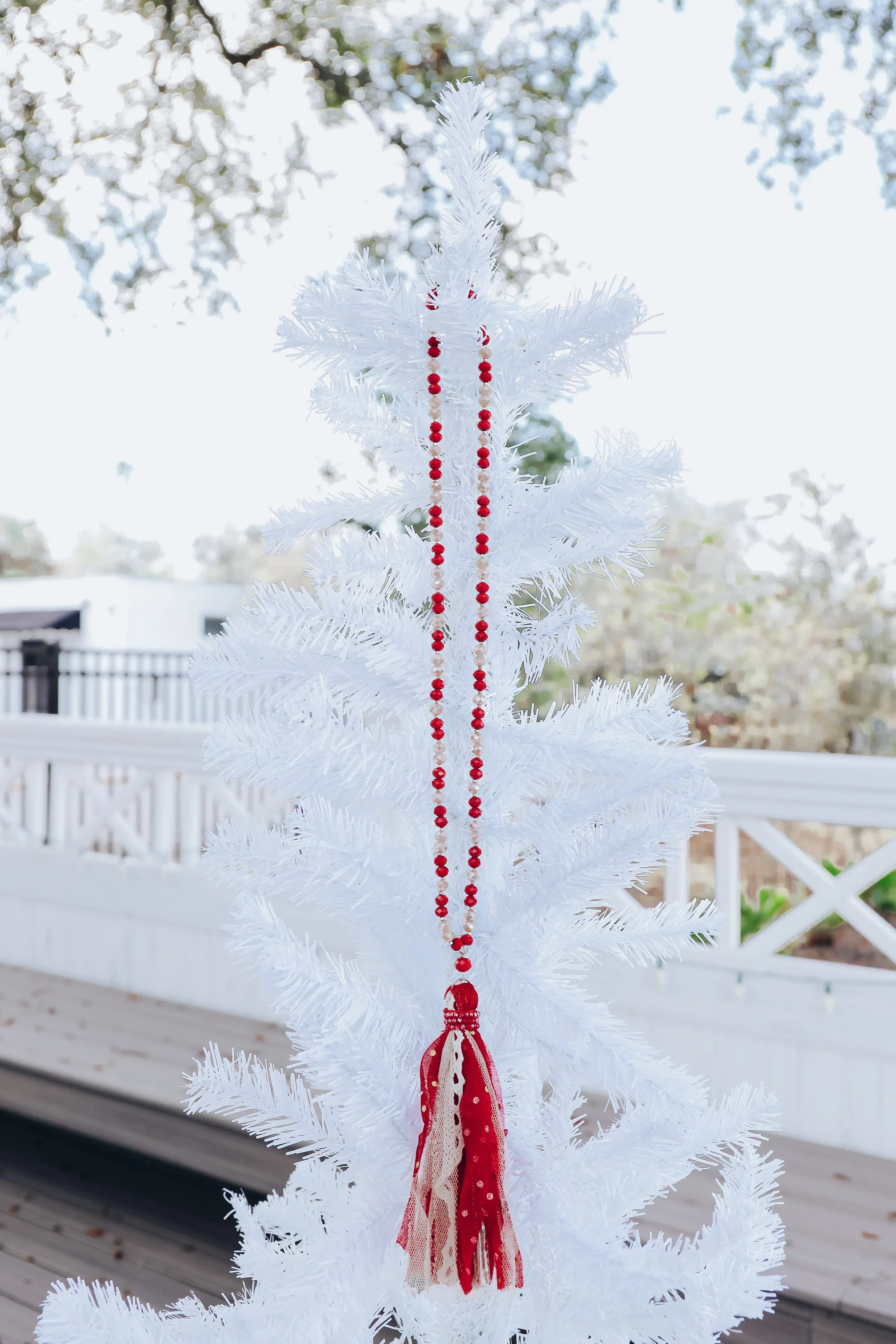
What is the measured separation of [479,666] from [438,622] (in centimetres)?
5

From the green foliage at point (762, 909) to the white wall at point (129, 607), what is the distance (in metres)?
6.88

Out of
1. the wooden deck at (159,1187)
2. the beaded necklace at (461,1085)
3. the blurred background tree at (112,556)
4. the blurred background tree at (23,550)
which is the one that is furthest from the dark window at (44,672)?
the blurred background tree at (23,550)

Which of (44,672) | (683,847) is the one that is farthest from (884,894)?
(683,847)

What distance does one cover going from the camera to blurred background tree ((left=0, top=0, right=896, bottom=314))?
4480 millimetres

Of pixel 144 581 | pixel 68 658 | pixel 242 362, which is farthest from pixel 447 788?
pixel 144 581

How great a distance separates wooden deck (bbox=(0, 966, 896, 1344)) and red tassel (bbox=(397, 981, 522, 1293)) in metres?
1.10

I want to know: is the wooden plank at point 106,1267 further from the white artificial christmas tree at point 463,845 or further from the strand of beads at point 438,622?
the strand of beads at point 438,622

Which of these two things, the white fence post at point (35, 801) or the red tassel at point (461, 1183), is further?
the white fence post at point (35, 801)

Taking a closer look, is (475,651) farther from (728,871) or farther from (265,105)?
(265,105)

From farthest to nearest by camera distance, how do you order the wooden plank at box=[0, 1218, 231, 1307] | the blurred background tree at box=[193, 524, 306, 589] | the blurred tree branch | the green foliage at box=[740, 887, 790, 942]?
the blurred background tree at box=[193, 524, 306, 589] < the blurred tree branch < the green foliage at box=[740, 887, 790, 942] < the wooden plank at box=[0, 1218, 231, 1307]

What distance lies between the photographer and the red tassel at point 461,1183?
70 cm

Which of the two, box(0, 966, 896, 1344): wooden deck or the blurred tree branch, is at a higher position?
the blurred tree branch

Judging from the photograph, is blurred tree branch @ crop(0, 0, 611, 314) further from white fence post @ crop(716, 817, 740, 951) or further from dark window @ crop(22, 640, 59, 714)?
white fence post @ crop(716, 817, 740, 951)

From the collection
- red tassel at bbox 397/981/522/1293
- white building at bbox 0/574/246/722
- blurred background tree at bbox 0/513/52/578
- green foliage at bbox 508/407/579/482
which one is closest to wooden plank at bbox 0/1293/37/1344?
red tassel at bbox 397/981/522/1293
